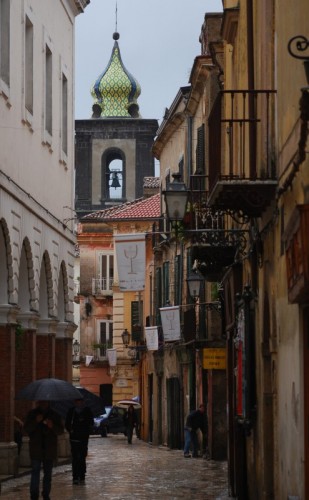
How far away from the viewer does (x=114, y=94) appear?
106 metres

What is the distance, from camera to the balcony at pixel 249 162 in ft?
56.1

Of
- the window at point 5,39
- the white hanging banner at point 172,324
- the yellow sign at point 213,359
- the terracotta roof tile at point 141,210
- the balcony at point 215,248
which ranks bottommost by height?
the yellow sign at point 213,359

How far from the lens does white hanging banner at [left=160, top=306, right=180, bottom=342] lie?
4633 centimetres

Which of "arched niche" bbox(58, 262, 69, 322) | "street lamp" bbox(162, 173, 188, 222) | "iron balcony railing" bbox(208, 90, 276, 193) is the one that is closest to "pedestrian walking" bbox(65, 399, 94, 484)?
"street lamp" bbox(162, 173, 188, 222)

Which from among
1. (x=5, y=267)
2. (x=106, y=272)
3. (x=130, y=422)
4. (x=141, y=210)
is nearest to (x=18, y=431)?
(x=5, y=267)

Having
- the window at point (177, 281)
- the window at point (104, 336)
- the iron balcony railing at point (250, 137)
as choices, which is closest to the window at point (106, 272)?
the window at point (104, 336)

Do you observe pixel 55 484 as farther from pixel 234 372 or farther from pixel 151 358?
pixel 151 358

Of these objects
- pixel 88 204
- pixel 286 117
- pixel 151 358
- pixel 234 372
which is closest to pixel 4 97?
pixel 234 372

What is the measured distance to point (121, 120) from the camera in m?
104

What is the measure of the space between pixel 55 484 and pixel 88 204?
7410 cm

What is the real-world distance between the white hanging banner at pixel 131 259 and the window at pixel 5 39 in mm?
7243

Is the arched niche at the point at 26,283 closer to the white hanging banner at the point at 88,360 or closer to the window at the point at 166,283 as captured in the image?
the window at the point at 166,283

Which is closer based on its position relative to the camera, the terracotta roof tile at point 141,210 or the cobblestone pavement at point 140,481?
the cobblestone pavement at point 140,481

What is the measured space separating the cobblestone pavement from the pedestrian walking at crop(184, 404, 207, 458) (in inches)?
18.8
